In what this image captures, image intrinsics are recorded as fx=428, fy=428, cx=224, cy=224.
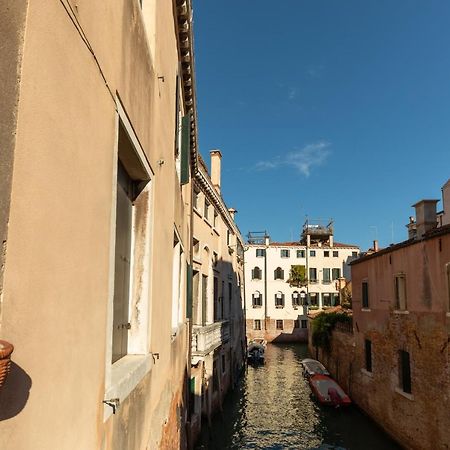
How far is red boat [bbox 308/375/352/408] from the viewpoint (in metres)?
18.2

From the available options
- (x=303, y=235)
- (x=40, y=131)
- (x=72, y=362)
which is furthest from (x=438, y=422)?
(x=303, y=235)

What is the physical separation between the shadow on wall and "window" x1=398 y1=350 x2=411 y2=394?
14.3 metres

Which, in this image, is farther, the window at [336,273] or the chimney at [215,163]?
the window at [336,273]

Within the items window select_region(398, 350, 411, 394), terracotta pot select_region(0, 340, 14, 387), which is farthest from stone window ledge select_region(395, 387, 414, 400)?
terracotta pot select_region(0, 340, 14, 387)

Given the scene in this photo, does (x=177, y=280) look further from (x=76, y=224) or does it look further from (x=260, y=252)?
(x=260, y=252)

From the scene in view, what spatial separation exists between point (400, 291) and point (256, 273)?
31416 millimetres

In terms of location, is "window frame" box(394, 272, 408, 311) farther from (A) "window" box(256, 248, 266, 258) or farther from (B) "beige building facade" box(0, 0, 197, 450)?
(A) "window" box(256, 248, 266, 258)

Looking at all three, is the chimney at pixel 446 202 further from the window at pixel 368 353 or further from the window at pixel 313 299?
the window at pixel 313 299

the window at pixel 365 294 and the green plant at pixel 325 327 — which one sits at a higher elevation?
the window at pixel 365 294

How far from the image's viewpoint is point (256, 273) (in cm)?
4572

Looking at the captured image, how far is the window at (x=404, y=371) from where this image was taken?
13734 millimetres

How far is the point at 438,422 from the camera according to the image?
11.4 meters

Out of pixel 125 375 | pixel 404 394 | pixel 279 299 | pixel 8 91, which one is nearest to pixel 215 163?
pixel 404 394

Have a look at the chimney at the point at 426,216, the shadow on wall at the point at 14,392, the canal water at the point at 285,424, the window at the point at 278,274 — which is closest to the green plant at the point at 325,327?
the canal water at the point at 285,424
